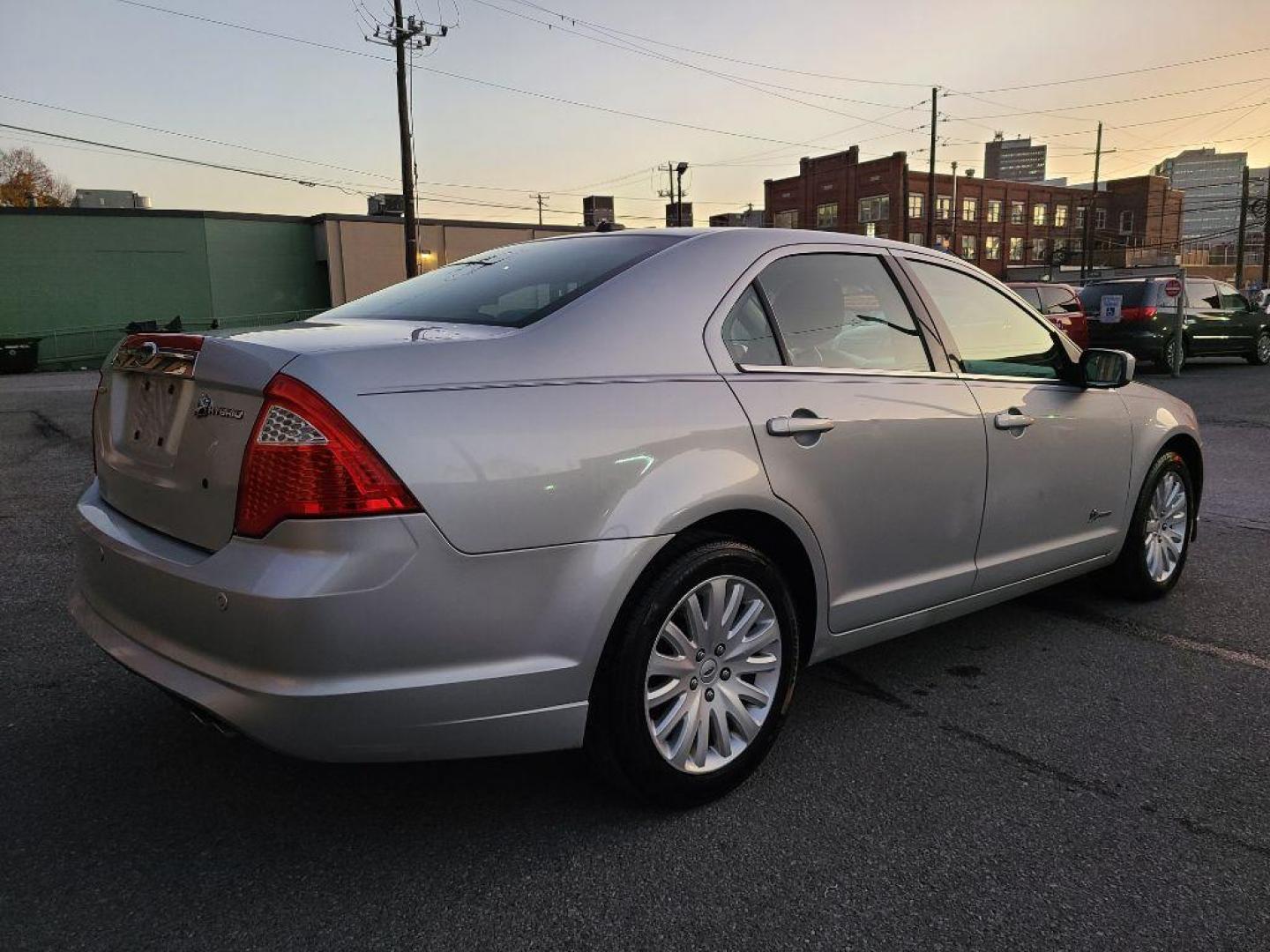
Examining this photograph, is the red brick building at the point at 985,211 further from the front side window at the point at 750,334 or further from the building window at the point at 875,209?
the front side window at the point at 750,334

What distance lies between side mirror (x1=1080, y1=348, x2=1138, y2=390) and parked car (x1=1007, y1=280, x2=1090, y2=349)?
42.0 feet

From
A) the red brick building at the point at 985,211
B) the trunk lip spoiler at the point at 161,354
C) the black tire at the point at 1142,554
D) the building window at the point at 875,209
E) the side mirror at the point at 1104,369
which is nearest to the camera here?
the trunk lip spoiler at the point at 161,354

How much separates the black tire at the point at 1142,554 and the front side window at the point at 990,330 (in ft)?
2.88

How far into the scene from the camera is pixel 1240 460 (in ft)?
27.8

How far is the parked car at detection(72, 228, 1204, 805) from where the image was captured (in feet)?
6.61

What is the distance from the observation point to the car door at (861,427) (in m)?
2.73

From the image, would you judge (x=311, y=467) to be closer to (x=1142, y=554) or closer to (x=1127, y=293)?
(x=1142, y=554)

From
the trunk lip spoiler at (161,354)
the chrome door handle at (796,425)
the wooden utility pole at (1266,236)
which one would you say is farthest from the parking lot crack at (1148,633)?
the wooden utility pole at (1266,236)

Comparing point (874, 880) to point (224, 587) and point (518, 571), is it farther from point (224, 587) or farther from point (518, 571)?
point (224, 587)

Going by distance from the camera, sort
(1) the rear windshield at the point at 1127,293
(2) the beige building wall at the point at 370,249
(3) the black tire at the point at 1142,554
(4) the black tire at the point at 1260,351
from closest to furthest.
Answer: (3) the black tire at the point at 1142,554 < (1) the rear windshield at the point at 1127,293 < (4) the black tire at the point at 1260,351 < (2) the beige building wall at the point at 370,249

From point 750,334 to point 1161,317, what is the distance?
16.7m

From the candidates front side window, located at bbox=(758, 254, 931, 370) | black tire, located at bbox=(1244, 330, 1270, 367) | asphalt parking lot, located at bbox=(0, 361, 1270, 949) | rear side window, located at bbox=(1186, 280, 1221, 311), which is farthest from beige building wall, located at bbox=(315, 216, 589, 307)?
asphalt parking lot, located at bbox=(0, 361, 1270, 949)

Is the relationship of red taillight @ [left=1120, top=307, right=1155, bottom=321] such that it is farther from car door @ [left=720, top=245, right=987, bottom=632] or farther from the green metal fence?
the green metal fence

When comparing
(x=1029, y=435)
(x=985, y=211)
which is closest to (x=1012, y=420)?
(x=1029, y=435)
